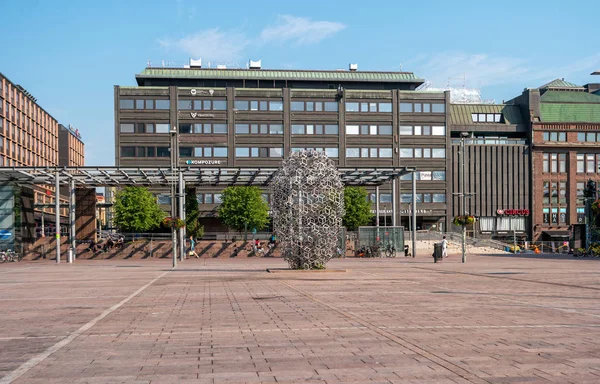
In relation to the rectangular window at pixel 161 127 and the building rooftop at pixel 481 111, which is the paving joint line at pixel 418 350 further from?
the building rooftop at pixel 481 111

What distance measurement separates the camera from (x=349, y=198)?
3088 inches

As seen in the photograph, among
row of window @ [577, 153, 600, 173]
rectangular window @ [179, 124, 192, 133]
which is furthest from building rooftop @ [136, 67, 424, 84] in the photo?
row of window @ [577, 153, 600, 173]

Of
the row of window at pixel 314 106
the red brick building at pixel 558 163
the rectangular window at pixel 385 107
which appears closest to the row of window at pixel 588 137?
the red brick building at pixel 558 163

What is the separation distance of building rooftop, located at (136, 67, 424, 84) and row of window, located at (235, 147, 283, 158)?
10.8 m

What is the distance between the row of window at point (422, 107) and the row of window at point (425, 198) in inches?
441

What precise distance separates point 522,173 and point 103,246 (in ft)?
213

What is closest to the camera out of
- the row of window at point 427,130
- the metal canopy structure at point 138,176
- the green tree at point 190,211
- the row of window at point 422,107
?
the metal canopy structure at point 138,176

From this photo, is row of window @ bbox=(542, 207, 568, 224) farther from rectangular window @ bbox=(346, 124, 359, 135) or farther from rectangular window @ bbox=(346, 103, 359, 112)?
rectangular window @ bbox=(346, 103, 359, 112)

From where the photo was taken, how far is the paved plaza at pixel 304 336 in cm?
801

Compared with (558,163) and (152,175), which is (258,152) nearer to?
(152,175)

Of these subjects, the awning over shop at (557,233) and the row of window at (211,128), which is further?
the awning over shop at (557,233)

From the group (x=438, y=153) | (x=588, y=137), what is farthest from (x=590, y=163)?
(x=438, y=153)

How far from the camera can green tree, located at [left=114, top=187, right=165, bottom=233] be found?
235 feet

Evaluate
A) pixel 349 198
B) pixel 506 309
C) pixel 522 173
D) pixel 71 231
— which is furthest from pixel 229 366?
pixel 522 173
